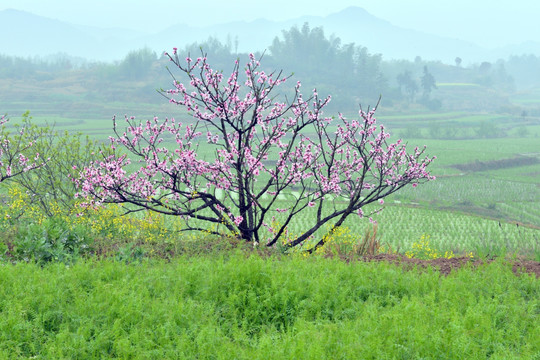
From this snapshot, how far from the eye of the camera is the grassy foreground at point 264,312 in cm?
598

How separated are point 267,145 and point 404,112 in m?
109

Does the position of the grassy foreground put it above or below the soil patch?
above

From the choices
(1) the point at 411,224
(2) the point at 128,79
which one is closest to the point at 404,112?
(2) the point at 128,79

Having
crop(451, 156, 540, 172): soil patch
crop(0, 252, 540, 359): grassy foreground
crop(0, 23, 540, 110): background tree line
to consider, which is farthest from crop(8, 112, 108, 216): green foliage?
crop(0, 23, 540, 110): background tree line

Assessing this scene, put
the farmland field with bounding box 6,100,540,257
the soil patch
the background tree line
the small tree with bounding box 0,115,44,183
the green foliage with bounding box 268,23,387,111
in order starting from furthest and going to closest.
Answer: the green foliage with bounding box 268,23,387,111, the background tree line, the soil patch, the farmland field with bounding box 6,100,540,257, the small tree with bounding box 0,115,44,183

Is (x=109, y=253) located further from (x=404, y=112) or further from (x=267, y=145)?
(x=404, y=112)

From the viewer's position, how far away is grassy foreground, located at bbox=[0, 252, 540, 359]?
5980mm

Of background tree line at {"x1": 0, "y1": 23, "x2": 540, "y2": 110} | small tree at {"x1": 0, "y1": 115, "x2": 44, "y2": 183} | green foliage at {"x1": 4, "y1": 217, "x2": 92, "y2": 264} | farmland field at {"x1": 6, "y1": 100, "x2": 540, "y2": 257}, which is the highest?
background tree line at {"x1": 0, "y1": 23, "x2": 540, "y2": 110}

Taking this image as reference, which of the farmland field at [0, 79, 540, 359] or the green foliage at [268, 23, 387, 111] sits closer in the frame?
the farmland field at [0, 79, 540, 359]

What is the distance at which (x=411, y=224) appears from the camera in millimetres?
26594

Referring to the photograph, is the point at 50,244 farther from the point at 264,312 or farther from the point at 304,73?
the point at 304,73

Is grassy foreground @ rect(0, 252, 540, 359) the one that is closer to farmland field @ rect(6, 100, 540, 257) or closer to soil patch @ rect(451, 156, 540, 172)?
farmland field @ rect(6, 100, 540, 257)

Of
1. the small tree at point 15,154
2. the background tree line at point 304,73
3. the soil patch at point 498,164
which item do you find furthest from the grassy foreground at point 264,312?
the background tree line at point 304,73

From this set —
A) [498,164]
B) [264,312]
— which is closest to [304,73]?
[498,164]
